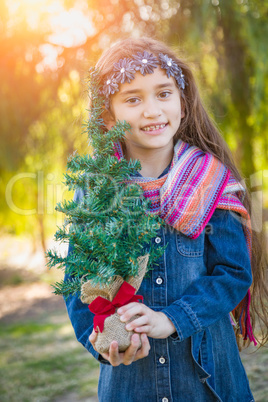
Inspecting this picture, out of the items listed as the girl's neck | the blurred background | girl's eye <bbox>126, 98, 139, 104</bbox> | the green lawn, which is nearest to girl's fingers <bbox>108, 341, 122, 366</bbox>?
the girl's neck

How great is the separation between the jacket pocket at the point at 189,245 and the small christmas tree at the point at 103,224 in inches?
6.6

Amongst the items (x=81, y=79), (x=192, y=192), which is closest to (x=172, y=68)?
(x=192, y=192)

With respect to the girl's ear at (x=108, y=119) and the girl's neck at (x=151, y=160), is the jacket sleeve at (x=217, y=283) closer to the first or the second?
the girl's neck at (x=151, y=160)

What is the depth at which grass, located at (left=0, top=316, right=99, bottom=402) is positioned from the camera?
11.0 ft

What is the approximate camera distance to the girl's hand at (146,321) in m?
1.27

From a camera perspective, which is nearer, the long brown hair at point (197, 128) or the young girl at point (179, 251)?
the young girl at point (179, 251)

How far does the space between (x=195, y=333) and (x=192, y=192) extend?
1.68ft

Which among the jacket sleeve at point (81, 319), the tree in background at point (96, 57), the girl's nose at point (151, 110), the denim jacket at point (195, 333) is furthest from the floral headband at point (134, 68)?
the tree in background at point (96, 57)

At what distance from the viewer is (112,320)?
50.1 inches

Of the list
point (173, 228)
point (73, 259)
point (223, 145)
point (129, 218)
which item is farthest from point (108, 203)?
point (223, 145)

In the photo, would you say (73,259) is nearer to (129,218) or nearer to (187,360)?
(129,218)

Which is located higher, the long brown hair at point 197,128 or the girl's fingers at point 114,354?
the long brown hair at point 197,128

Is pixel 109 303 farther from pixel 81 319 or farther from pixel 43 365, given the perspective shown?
pixel 43 365

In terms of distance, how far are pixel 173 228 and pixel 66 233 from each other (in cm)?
46
